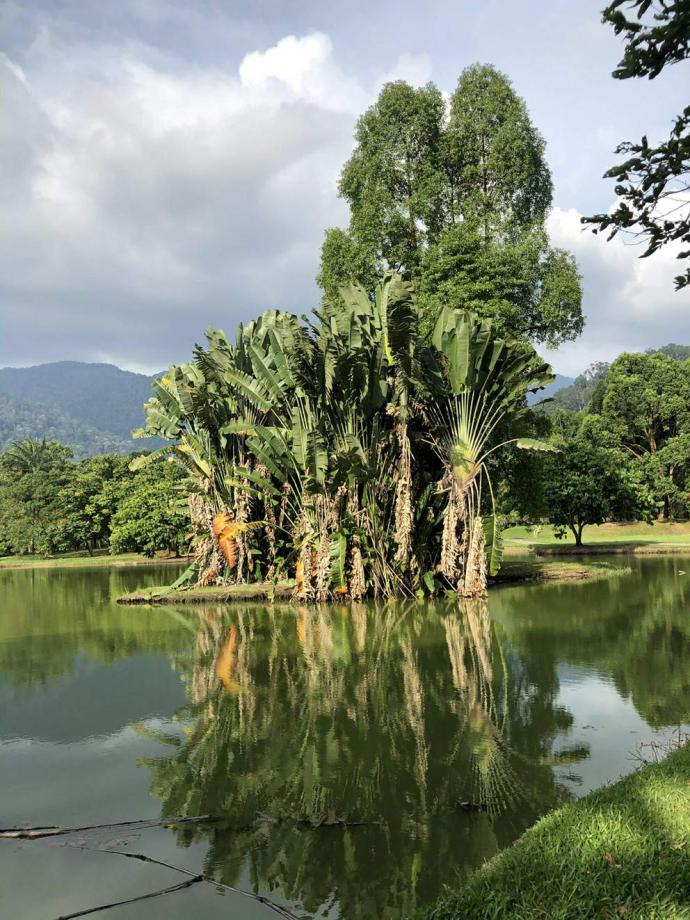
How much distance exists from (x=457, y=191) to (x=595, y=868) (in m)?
22.9

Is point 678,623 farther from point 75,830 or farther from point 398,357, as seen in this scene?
point 75,830

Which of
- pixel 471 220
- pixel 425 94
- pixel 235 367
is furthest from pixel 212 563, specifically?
pixel 425 94

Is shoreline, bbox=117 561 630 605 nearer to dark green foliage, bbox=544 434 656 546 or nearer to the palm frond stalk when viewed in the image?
the palm frond stalk

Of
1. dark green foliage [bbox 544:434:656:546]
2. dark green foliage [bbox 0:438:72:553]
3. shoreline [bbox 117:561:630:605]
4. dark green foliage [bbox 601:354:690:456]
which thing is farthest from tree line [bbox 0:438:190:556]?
dark green foliage [bbox 601:354:690:456]

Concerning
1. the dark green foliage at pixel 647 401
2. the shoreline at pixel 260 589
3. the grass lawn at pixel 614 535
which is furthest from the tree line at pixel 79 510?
the dark green foliage at pixel 647 401

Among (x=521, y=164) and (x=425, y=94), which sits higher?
(x=425, y=94)

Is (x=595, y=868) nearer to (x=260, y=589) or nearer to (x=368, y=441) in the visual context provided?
(x=368, y=441)

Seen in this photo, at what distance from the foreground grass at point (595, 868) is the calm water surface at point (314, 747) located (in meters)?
0.54

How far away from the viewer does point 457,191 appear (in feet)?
76.2

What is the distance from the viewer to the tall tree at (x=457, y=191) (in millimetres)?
21859

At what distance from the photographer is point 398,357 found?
15.6 m

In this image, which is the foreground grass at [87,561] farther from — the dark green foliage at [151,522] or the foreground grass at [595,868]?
the foreground grass at [595,868]

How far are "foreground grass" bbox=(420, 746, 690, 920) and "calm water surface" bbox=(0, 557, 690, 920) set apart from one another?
1.78 feet

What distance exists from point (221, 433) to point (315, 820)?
14.6 m
